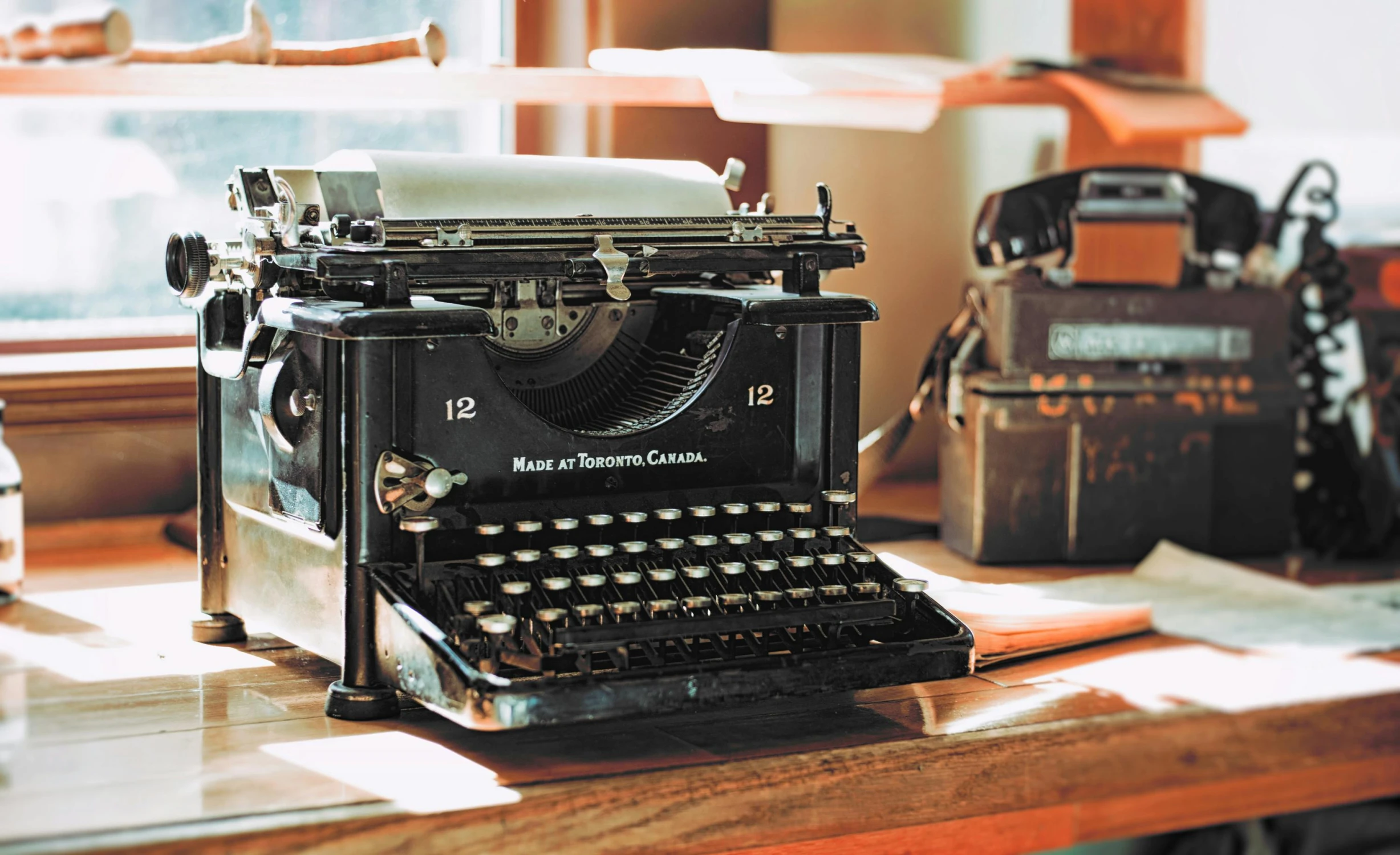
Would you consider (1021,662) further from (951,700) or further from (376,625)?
(376,625)

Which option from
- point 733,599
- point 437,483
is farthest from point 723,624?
point 437,483

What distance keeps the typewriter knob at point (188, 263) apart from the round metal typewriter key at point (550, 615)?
0.49 m

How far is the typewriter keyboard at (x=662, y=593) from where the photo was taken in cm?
120

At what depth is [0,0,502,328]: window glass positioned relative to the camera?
2043 millimetres

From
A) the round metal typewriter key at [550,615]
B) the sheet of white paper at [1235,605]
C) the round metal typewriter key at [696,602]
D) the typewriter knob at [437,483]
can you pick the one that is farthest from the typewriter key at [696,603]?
the sheet of white paper at [1235,605]

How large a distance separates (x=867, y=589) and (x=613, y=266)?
356mm

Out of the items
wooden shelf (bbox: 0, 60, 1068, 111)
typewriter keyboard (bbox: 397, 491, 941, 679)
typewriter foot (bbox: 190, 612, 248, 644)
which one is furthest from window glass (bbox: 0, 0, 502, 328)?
typewriter keyboard (bbox: 397, 491, 941, 679)

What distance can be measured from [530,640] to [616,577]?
0.28 ft

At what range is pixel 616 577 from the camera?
1249mm

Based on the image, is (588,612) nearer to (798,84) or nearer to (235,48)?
(235,48)

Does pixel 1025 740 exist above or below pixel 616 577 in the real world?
below

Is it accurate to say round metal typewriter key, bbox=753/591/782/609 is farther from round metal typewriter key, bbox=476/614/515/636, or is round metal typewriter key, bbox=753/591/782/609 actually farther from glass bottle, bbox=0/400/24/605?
glass bottle, bbox=0/400/24/605

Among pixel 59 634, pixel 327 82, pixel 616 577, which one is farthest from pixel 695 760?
pixel 327 82

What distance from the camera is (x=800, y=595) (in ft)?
4.23
